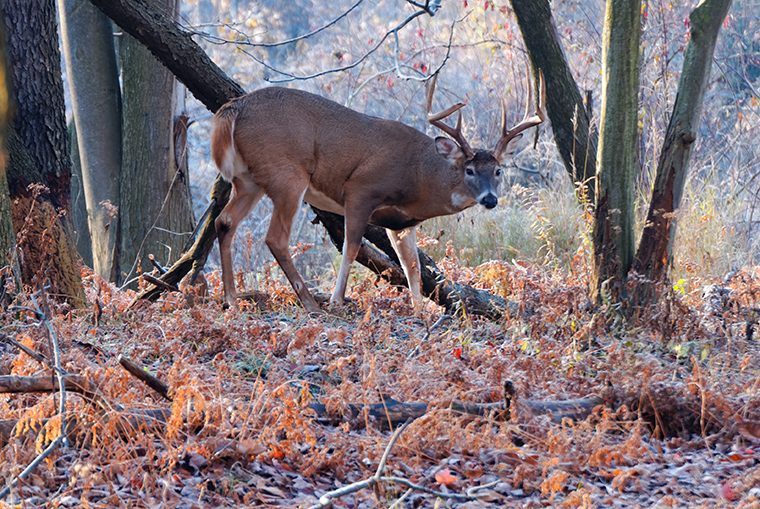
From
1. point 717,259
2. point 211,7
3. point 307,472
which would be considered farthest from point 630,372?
point 211,7

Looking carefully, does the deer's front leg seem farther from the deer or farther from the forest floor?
the forest floor

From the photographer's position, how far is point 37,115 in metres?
5.29

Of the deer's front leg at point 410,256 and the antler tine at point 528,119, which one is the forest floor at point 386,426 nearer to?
the deer's front leg at point 410,256

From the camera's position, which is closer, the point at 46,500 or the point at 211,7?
the point at 46,500

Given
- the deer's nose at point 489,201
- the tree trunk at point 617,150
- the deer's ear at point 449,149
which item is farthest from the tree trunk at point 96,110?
the tree trunk at point 617,150

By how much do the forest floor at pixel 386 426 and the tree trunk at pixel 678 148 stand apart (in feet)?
2.04

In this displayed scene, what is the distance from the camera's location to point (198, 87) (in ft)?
21.2

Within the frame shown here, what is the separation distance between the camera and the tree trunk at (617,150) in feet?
16.7

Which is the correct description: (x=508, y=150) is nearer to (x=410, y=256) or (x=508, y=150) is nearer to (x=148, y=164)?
(x=410, y=256)

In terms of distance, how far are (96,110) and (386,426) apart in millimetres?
7035

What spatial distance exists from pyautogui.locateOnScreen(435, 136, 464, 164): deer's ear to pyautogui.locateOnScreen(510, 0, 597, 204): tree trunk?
40.7 inches

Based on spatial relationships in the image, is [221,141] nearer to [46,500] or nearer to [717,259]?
[46,500]

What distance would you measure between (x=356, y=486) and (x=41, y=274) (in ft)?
9.48

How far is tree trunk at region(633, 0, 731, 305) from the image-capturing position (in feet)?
16.5
